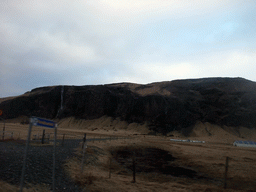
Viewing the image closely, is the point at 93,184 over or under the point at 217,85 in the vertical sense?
under

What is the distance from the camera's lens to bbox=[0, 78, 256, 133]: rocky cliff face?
3209 inches

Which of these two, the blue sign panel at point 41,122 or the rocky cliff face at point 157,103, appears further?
the rocky cliff face at point 157,103

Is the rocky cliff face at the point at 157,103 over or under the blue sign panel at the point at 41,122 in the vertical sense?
over

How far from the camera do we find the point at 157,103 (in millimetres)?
89625

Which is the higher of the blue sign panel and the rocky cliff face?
the rocky cliff face

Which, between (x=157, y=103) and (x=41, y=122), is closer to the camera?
(x=41, y=122)

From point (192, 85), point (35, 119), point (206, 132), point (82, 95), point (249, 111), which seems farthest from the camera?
point (82, 95)

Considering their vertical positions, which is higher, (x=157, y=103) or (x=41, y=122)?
(x=157, y=103)

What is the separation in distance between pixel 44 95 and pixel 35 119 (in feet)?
368

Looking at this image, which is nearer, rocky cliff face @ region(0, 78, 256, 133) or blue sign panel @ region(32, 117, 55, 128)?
blue sign panel @ region(32, 117, 55, 128)

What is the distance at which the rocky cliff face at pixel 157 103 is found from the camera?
81.5 meters

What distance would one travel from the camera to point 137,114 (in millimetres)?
90125

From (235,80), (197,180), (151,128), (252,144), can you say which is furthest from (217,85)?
(197,180)

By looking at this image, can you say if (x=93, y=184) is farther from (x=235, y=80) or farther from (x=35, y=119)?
(x=235, y=80)
